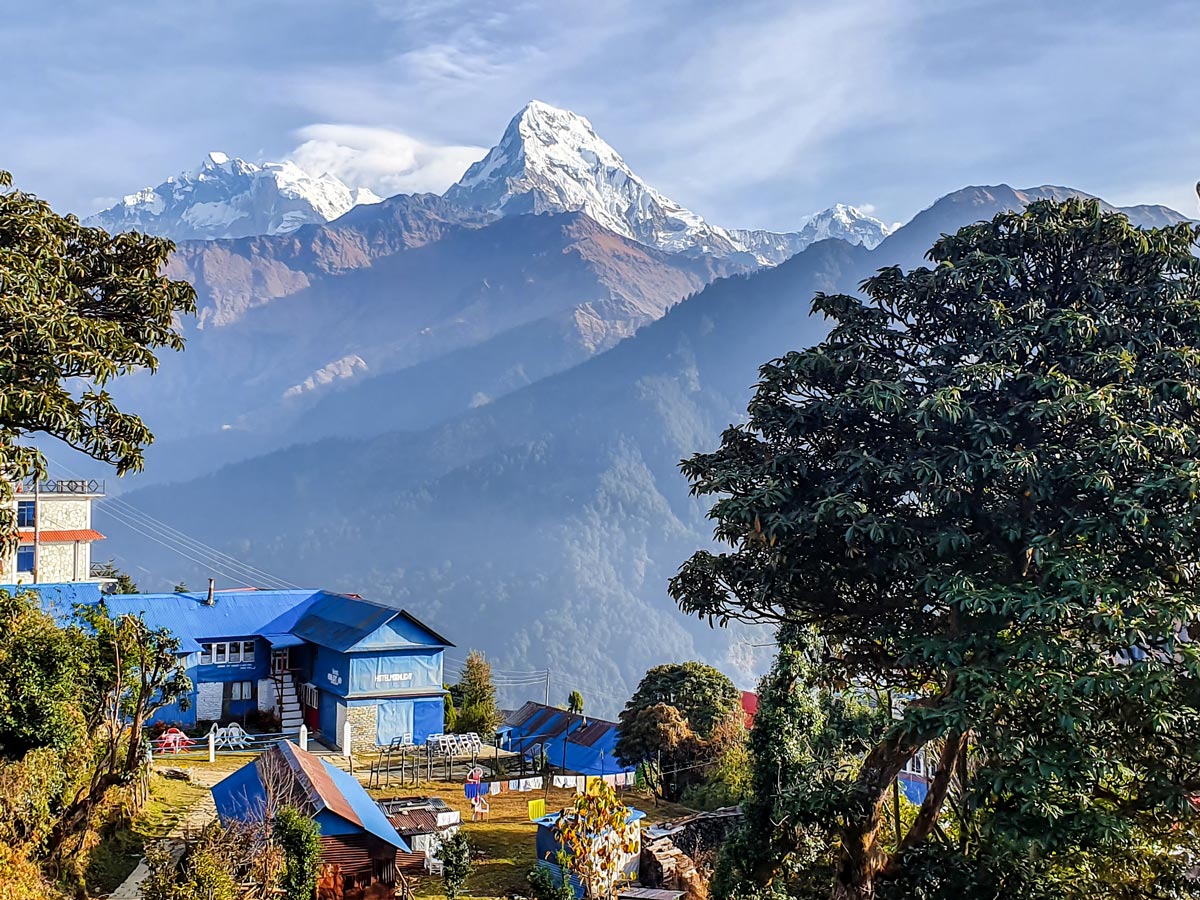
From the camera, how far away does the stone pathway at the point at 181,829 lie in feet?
53.9

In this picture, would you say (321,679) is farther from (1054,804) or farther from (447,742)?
(1054,804)

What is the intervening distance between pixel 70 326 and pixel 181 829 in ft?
40.5

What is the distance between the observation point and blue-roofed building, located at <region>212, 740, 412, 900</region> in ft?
54.1

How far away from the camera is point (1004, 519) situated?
1162 centimetres

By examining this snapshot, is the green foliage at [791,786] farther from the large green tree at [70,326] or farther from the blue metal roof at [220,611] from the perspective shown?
the blue metal roof at [220,611]

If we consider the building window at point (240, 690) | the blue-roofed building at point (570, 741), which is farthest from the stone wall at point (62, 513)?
the blue-roofed building at point (570, 741)

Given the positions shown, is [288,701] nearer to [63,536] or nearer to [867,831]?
[867,831]

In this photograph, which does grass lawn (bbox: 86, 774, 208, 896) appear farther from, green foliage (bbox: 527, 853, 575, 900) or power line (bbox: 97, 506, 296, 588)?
power line (bbox: 97, 506, 296, 588)

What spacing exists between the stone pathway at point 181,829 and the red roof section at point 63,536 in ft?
112

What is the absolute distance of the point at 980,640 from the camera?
1098cm

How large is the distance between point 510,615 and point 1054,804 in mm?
136980

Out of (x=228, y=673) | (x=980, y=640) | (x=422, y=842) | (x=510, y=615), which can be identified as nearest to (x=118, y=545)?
(x=510, y=615)

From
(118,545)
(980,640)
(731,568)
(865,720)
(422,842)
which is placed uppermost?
(118,545)

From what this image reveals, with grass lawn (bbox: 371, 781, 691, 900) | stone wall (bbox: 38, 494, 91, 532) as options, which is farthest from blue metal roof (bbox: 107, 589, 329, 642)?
stone wall (bbox: 38, 494, 91, 532)
